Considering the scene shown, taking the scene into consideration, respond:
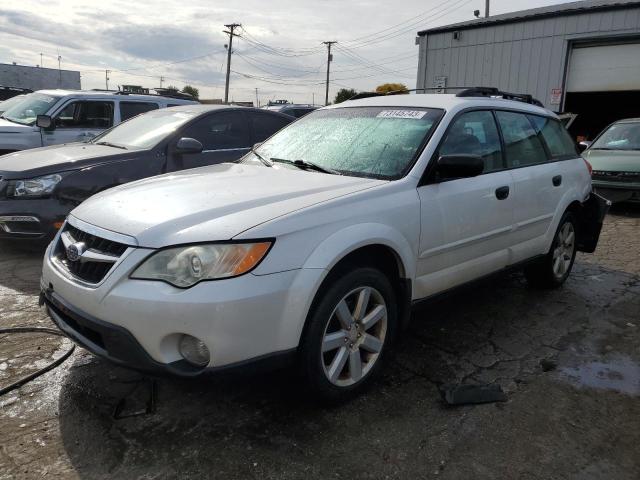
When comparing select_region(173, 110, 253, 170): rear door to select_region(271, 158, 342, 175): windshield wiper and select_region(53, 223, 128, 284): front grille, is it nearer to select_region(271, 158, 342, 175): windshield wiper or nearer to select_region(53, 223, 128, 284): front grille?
select_region(271, 158, 342, 175): windshield wiper


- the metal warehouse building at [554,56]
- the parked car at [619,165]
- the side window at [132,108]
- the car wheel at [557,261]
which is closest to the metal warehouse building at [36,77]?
the metal warehouse building at [554,56]

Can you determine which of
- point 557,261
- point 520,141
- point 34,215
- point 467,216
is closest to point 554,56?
point 557,261

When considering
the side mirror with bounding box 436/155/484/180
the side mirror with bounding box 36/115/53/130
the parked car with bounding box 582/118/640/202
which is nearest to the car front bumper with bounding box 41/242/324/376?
the side mirror with bounding box 436/155/484/180

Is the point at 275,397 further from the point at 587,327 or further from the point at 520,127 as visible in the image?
the point at 520,127

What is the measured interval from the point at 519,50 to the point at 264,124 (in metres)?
13.4

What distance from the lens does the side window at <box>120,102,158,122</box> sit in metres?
7.91

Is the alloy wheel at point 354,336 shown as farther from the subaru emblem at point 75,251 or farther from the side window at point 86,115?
the side window at point 86,115

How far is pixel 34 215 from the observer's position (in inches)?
190

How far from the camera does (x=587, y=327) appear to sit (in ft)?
13.1

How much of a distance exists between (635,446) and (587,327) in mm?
1599

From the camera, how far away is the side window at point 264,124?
640cm

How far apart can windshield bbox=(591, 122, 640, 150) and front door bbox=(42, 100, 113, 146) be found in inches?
341

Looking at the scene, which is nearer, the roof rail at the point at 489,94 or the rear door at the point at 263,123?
the roof rail at the point at 489,94

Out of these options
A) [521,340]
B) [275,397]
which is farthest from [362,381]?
[521,340]
